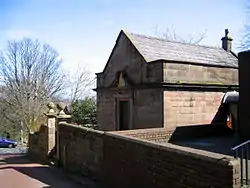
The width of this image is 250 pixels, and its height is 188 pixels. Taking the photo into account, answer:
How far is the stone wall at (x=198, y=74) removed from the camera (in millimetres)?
14336

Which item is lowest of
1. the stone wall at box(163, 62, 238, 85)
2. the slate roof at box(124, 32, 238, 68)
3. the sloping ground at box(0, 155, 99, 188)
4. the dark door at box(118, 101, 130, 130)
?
the sloping ground at box(0, 155, 99, 188)

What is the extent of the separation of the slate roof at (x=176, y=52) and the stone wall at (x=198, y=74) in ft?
1.68

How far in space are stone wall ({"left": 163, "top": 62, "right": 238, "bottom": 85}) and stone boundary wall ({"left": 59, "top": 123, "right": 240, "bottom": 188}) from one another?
16.3ft

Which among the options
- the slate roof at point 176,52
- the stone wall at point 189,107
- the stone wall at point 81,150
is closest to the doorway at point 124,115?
the stone wall at point 189,107

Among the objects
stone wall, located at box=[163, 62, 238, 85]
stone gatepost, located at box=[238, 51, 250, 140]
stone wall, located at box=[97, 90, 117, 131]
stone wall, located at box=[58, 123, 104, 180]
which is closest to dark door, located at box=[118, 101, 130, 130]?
stone wall, located at box=[97, 90, 117, 131]

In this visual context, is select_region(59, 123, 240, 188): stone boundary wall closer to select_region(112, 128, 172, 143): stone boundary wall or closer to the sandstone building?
select_region(112, 128, 172, 143): stone boundary wall

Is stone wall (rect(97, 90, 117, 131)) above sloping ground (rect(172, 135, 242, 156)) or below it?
above

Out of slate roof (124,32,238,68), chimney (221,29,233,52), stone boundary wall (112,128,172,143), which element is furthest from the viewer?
chimney (221,29,233,52)

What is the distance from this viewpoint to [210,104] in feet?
51.5

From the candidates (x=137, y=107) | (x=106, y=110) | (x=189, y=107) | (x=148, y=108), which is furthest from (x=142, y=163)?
(x=106, y=110)

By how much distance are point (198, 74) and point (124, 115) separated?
4470 millimetres

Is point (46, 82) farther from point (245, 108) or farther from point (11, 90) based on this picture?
point (245, 108)

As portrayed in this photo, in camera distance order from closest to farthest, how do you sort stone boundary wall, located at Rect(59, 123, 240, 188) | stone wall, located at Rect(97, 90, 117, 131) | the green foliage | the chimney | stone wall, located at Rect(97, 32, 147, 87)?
1. stone boundary wall, located at Rect(59, 123, 240, 188)
2. stone wall, located at Rect(97, 32, 147, 87)
3. stone wall, located at Rect(97, 90, 117, 131)
4. the chimney
5. the green foliage

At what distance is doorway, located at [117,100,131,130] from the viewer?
16453 millimetres
